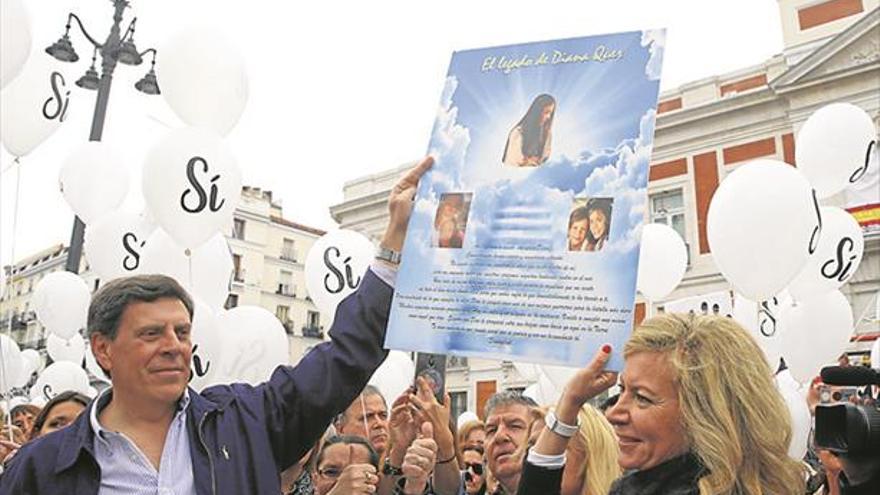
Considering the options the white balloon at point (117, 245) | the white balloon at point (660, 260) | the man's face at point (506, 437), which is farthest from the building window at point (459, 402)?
the man's face at point (506, 437)

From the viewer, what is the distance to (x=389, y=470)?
3.35 meters

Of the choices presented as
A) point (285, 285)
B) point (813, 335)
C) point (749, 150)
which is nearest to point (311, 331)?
point (285, 285)

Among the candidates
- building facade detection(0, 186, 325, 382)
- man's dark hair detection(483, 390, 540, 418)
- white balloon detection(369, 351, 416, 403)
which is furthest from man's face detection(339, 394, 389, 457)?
building facade detection(0, 186, 325, 382)

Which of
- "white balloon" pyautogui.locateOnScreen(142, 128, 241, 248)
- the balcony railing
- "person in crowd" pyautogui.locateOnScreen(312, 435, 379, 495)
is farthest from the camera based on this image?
the balcony railing

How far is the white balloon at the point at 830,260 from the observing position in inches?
275

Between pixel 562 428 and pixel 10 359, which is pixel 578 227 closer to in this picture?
pixel 562 428

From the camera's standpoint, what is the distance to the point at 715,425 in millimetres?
1945

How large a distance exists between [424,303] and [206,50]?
12.3 feet

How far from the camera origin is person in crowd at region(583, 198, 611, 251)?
7.18ft

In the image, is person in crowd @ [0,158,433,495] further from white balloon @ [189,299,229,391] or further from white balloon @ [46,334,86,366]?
white balloon @ [46,334,86,366]

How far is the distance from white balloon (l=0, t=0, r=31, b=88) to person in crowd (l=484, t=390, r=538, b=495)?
3.40 meters

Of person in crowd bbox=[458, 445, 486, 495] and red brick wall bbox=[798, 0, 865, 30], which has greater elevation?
red brick wall bbox=[798, 0, 865, 30]

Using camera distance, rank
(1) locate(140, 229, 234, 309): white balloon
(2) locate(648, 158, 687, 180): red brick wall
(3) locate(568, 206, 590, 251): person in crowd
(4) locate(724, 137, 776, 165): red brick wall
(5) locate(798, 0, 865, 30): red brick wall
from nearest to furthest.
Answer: (3) locate(568, 206, 590, 251): person in crowd → (1) locate(140, 229, 234, 309): white balloon → (5) locate(798, 0, 865, 30): red brick wall → (4) locate(724, 137, 776, 165): red brick wall → (2) locate(648, 158, 687, 180): red brick wall

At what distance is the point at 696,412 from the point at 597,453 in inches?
38.0
